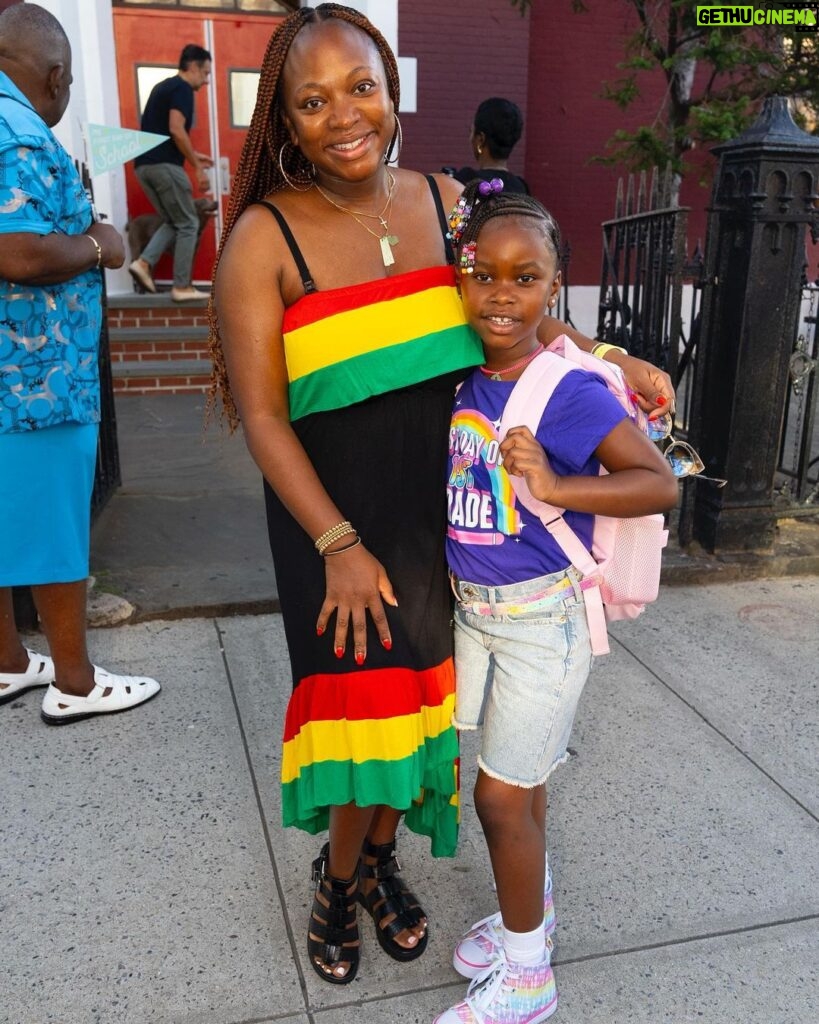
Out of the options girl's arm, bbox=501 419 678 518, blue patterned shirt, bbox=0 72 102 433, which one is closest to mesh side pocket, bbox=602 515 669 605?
girl's arm, bbox=501 419 678 518

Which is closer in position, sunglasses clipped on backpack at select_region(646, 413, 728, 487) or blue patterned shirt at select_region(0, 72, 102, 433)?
sunglasses clipped on backpack at select_region(646, 413, 728, 487)

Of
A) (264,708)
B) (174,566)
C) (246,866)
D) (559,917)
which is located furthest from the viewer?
(174,566)

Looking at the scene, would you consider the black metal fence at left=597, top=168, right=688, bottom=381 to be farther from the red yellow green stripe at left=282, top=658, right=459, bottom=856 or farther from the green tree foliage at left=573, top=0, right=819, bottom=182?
the red yellow green stripe at left=282, top=658, right=459, bottom=856

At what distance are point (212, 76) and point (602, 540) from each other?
8.25 meters

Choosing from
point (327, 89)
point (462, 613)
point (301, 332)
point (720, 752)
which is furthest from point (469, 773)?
point (327, 89)

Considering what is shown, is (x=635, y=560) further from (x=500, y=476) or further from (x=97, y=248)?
(x=97, y=248)

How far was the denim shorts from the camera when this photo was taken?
181 centimetres

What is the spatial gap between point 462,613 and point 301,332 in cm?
66

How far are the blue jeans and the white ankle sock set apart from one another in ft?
22.8

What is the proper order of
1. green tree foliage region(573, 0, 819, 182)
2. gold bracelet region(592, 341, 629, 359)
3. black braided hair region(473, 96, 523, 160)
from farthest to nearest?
green tree foliage region(573, 0, 819, 182) → black braided hair region(473, 96, 523, 160) → gold bracelet region(592, 341, 629, 359)

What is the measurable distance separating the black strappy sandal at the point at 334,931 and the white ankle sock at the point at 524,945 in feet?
1.21

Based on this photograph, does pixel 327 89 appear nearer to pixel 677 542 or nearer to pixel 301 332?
pixel 301 332

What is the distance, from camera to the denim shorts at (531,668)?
181 centimetres

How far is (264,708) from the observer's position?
3184mm
